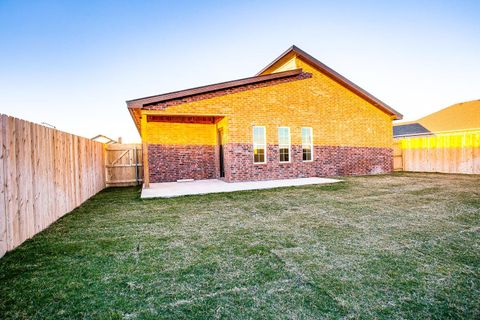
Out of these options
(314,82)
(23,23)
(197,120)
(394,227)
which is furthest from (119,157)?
(394,227)

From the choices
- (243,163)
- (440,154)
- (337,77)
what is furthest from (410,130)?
(243,163)

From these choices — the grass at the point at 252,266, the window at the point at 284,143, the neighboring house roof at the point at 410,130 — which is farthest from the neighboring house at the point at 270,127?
the neighboring house roof at the point at 410,130

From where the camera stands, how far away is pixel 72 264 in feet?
10.1

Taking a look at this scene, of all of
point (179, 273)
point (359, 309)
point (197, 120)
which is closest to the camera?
point (359, 309)

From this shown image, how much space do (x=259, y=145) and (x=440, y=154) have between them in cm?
1100

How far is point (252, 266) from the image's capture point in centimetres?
292

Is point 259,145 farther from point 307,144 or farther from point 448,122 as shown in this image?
point 448,122

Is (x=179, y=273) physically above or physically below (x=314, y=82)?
below

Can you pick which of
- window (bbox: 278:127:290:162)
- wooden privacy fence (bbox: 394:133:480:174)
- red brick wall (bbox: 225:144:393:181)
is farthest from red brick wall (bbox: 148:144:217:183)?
wooden privacy fence (bbox: 394:133:480:174)

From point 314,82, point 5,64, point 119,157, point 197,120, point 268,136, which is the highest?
point 5,64

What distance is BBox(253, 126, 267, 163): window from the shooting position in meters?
11.1

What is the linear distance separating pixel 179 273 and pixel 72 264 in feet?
4.79

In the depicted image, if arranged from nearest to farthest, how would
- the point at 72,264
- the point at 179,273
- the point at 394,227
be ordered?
the point at 179,273, the point at 72,264, the point at 394,227

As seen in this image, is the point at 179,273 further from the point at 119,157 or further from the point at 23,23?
the point at 23,23
